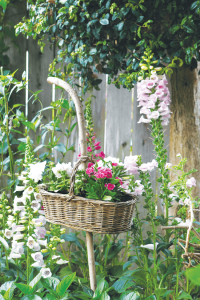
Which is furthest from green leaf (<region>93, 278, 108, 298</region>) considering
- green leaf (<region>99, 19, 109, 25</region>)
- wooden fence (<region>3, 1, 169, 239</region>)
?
green leaf (<region>99, 19, 109, 25</region>)

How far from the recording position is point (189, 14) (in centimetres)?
122

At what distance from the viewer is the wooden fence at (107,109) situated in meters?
1.78

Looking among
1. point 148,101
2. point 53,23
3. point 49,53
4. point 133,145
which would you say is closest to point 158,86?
point 148,101

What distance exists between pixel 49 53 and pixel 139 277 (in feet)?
4.98

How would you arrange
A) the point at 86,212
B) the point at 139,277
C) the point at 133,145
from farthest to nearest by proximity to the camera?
the point at 133,145 < the point at 139,277 < the point at 86,212

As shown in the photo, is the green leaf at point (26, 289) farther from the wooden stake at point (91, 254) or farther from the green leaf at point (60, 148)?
the green leaf at point (60, 148)

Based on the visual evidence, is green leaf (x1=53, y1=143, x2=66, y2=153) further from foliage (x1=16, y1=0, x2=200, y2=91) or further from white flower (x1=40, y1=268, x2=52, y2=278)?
white flower (x1=40, y1=268, x2=52, y2=278)

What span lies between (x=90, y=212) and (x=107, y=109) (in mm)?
1077

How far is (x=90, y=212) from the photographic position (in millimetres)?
887

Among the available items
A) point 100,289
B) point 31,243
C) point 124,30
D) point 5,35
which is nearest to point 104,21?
point 124,30

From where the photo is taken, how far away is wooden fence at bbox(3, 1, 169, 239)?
5.83 feet

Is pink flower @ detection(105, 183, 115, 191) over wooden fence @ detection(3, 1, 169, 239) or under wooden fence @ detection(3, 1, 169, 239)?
under

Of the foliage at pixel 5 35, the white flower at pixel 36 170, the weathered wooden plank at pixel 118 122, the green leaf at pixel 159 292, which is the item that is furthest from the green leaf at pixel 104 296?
the foliage at pixel 5 35

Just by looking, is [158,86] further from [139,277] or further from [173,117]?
[139,277]
